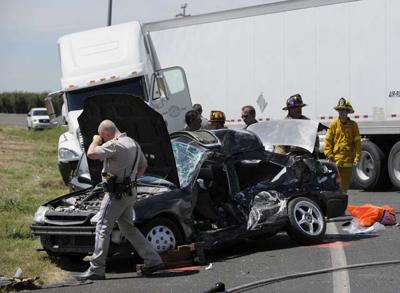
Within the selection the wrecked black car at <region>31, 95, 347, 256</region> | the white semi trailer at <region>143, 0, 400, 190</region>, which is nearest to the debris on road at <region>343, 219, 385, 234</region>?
the wrecked black car at <region>31, 95, 347, 256</region>

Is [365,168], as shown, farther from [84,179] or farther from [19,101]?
[19,101]

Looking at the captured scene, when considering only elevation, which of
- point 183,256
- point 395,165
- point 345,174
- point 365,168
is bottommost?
point 365,168

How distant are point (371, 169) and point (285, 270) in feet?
27.3

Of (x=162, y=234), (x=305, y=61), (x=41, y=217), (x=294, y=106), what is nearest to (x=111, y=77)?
(x=305, y=61)

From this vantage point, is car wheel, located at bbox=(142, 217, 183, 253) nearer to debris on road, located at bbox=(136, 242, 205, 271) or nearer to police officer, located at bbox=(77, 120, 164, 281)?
debris on road, located at bbox=(136, 242, 205, 271)

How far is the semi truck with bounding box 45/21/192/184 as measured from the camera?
15180 millimetres

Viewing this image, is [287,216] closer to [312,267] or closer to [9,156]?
[312,267]

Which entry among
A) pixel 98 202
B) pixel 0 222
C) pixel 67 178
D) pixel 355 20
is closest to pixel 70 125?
pixel 67 178

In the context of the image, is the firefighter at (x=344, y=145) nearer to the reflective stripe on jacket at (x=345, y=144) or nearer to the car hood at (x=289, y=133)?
the reflective stripe on jacket at (x=345, y=144)

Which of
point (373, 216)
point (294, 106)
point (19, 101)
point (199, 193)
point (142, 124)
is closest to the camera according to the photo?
point (142, 124)

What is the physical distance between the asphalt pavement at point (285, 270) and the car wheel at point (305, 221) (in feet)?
0.42

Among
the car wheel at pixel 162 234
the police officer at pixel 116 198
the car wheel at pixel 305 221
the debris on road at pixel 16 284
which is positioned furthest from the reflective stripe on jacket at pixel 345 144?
the debris on road at pixel 16 284

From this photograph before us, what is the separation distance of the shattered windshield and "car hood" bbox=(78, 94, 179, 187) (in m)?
0.19

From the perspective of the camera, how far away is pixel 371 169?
15617 millimetres
